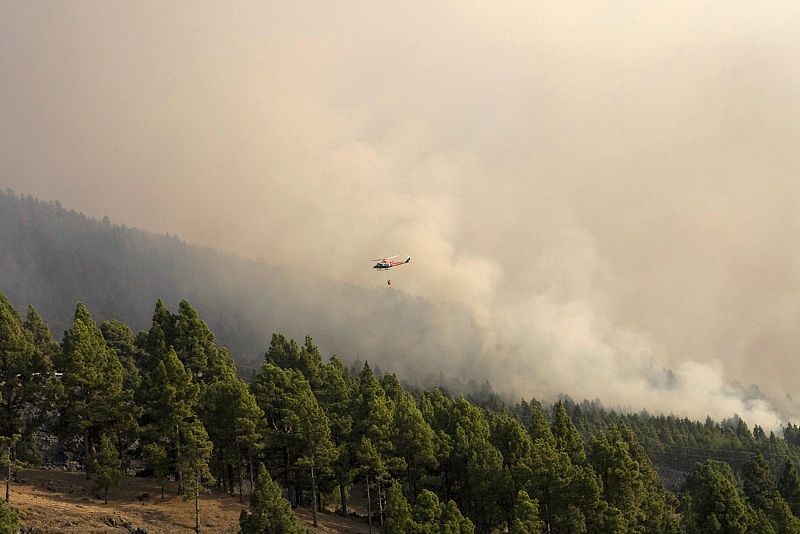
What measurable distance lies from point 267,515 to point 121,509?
63.3 ft

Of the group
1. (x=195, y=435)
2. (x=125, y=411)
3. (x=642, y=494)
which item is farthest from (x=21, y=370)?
(x=642, y=494)

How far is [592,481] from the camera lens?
237ft

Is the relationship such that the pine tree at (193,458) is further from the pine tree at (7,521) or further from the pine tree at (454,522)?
the pine tree at (454,522)

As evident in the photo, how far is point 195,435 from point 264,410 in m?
11.7

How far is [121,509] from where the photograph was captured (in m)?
68.1

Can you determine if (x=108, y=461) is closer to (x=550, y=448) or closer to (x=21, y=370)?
(x=21, y=370)

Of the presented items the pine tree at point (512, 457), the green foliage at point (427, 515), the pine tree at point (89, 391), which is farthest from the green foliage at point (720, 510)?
the pine tree at point (89, 391)

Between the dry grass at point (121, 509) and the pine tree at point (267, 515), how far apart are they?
437 inches

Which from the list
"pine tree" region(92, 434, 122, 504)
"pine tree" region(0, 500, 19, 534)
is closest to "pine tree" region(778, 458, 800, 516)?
"pine tree" region(92, 434, 122, 504)

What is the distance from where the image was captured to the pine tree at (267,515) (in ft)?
191

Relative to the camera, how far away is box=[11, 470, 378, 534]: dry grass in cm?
5972

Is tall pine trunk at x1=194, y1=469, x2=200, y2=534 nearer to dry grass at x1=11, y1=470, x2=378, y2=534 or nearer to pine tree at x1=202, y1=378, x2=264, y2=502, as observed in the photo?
dry grass at x1=11, y1=470, x2=378, y2=534

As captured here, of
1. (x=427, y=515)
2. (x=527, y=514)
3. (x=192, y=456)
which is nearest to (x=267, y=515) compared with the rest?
(x=192, y=456)

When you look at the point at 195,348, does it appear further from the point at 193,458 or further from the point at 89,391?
the point at 193,458
